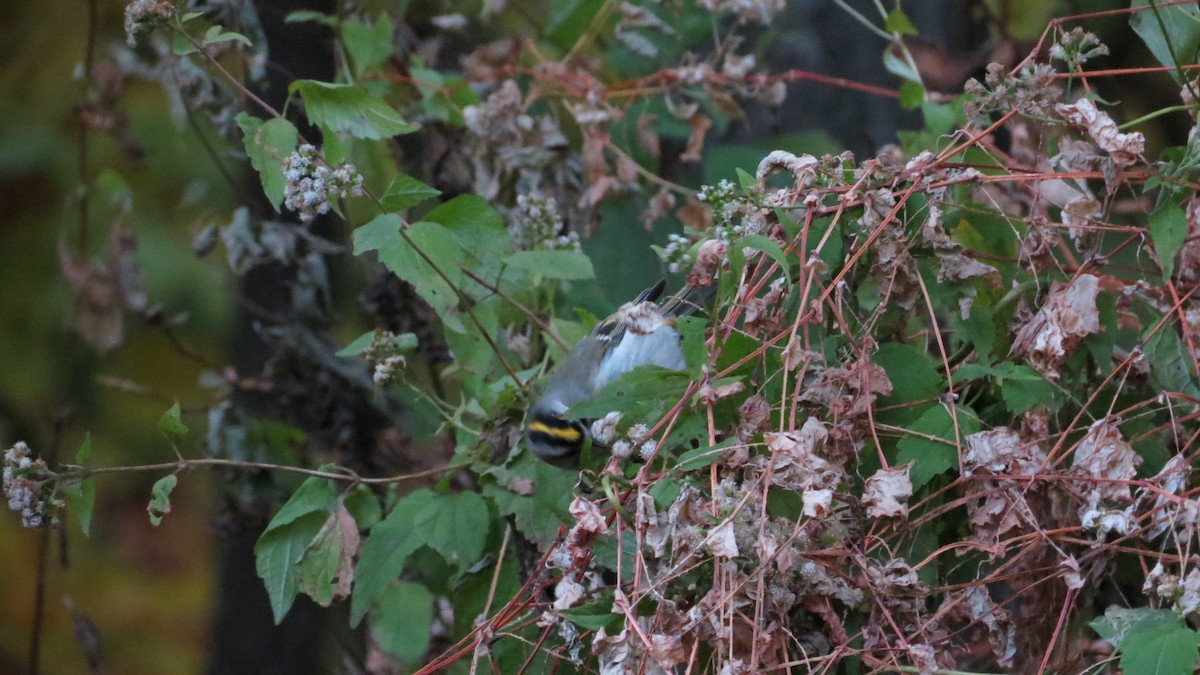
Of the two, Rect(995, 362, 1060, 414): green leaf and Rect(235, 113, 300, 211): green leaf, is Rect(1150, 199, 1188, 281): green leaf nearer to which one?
Rect(995, 362, 1060, 414): green leaf

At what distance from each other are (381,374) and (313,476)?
7.1 inches

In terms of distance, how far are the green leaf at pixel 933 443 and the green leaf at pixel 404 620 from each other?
1.06 m

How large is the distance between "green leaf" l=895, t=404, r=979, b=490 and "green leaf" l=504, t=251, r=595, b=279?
1.83ft

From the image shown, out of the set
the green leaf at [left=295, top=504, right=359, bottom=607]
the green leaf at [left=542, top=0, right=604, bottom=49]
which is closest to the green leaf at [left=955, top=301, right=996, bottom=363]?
the green leaf at [left=295, top=504, right=359, bottom=607]

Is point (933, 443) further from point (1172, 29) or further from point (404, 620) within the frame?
point (404, 620)

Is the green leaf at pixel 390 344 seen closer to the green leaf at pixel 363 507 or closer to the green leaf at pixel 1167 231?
the green leaf at pixel 363 507

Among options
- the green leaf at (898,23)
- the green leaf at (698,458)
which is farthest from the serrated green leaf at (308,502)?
the green leaf at (898,23)

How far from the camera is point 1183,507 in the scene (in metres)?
1.32

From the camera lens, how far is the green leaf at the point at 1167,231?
1.33 m

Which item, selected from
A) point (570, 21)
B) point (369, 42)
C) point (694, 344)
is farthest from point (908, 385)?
point (570, 21)

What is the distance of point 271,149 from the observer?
1.54 m

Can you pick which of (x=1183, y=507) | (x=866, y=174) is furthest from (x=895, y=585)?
(x=866, y=174)

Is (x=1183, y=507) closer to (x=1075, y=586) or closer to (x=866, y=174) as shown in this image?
(x=1075, y=586)

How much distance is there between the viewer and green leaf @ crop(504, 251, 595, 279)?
5.61 feet
